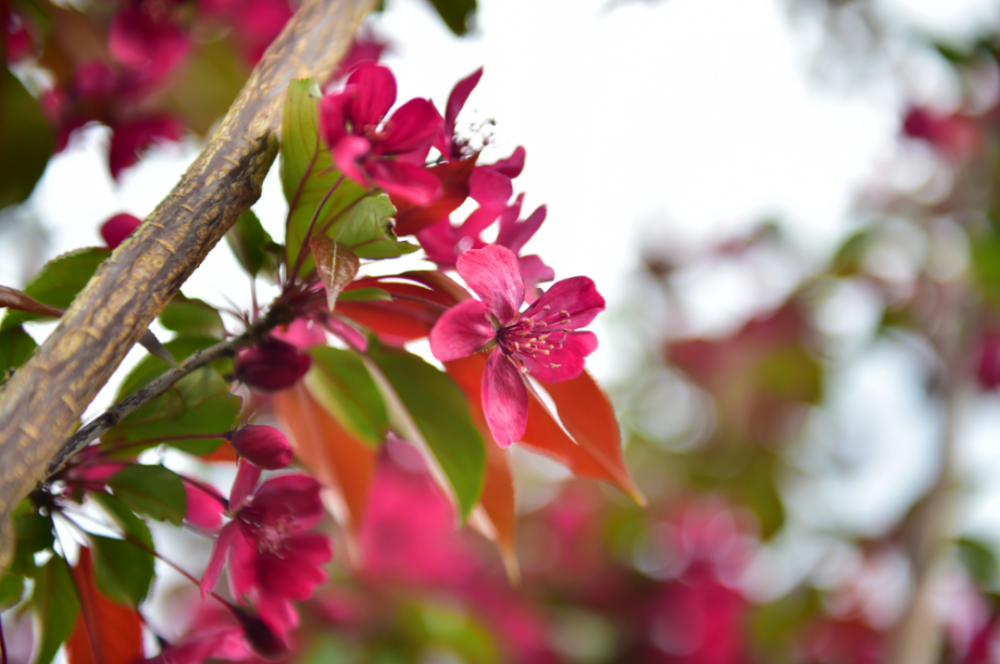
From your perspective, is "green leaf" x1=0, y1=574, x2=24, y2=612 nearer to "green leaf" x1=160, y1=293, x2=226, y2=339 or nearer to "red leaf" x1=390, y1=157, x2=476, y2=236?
"green leaf" x1=160, y1=293, x2=226, y2=339

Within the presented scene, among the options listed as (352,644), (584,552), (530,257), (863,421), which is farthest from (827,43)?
(352,644)

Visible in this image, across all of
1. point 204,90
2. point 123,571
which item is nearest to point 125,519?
point 123,571

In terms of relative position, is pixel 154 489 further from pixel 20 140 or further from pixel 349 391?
pixel 20 140

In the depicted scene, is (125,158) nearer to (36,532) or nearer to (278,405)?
(278,405)

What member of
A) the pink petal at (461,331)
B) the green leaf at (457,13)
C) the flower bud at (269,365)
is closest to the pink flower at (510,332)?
the pink petal at (461,331)

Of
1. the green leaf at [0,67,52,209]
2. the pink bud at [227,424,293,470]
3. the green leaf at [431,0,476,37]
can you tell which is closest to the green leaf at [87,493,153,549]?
the pink bud at [227,424,293,470]
